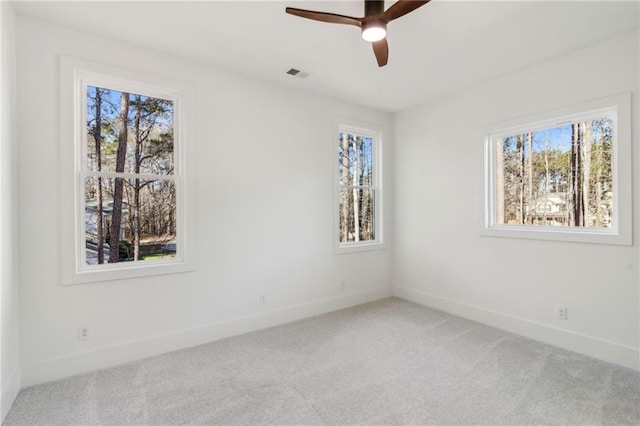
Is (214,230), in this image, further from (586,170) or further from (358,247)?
(586,170)

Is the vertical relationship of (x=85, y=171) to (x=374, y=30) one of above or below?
below

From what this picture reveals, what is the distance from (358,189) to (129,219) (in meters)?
2.89

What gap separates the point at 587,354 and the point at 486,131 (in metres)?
2.40

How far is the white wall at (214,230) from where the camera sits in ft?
7.89

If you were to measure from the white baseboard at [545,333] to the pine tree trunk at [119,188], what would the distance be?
3.70 metres

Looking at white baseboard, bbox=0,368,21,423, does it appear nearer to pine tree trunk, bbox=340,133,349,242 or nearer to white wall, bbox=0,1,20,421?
white wall, bbox=0,1,20,421

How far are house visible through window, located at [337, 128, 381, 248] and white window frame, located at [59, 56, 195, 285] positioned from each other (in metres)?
1.96

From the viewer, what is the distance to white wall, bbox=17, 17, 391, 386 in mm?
2406

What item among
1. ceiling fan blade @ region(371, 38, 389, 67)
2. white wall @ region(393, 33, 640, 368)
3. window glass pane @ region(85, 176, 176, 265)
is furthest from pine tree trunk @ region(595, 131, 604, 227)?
window glass pane @ region(85, 176, 176, 265)

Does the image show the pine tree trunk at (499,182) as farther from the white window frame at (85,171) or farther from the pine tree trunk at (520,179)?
the white window frame at (85,171)

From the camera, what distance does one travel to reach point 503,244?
3504 mm

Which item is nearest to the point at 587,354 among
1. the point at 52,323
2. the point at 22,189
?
the point at 52,323

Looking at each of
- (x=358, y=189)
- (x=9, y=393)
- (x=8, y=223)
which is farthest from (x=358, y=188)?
(x=9, y=393)

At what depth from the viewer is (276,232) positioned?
3646 millimetres
